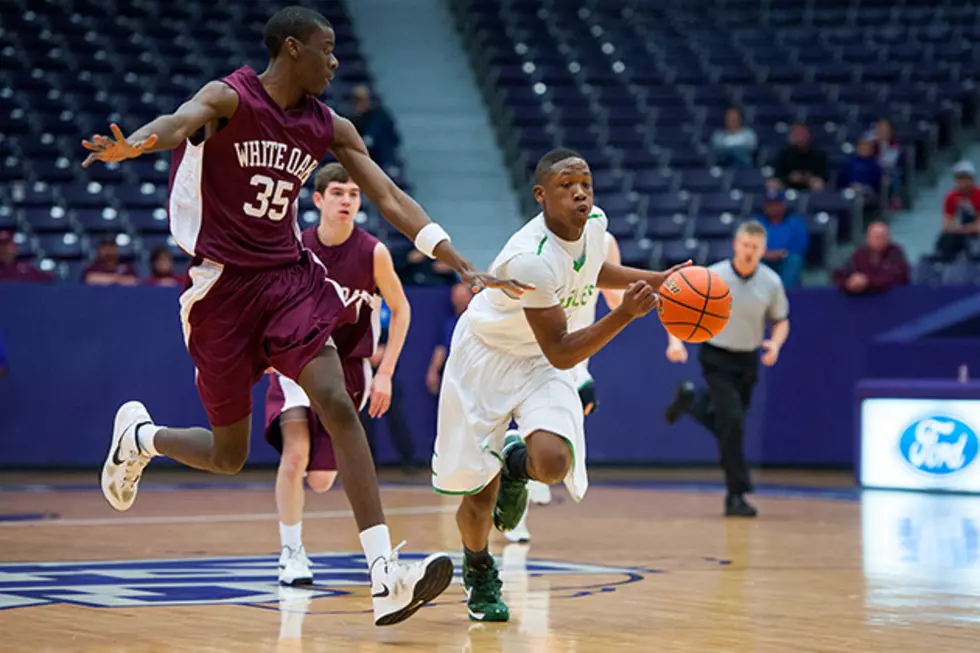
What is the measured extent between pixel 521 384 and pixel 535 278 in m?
0.47

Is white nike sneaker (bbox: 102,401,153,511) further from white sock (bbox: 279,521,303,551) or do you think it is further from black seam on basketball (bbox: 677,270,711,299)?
black seam on basketball (bbox: 677,270,711,299)

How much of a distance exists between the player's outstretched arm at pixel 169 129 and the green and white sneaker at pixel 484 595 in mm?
1991

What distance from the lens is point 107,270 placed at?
14445mm

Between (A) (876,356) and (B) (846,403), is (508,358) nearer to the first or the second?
(A) (876,356)

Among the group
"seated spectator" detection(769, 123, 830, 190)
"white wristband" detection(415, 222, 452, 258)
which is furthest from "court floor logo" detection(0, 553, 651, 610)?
"seated spectator" detection(769, 123, 830, 190)

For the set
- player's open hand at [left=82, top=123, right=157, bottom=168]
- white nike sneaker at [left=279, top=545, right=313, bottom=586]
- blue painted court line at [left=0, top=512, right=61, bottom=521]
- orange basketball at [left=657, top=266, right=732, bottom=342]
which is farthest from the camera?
blue painted court line at [left=0, top=512, right=61, bottom=521]

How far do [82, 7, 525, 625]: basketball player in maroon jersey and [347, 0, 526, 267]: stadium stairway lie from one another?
12.2 meters

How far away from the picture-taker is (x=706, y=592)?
22.2 feet

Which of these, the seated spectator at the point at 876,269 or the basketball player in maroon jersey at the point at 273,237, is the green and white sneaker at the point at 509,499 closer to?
the basketball player in maroon jersey at the point at 273,237

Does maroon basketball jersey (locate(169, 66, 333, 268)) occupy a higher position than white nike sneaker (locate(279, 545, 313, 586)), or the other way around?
maroon basketball jersey (locate(169, 66, 333, 268))

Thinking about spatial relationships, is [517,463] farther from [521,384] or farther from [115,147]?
Answer: [115,147]

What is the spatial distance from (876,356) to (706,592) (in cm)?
833

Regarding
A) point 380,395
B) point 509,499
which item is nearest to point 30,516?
point 380,395

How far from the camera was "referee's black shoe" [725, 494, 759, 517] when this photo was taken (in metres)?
11.1
